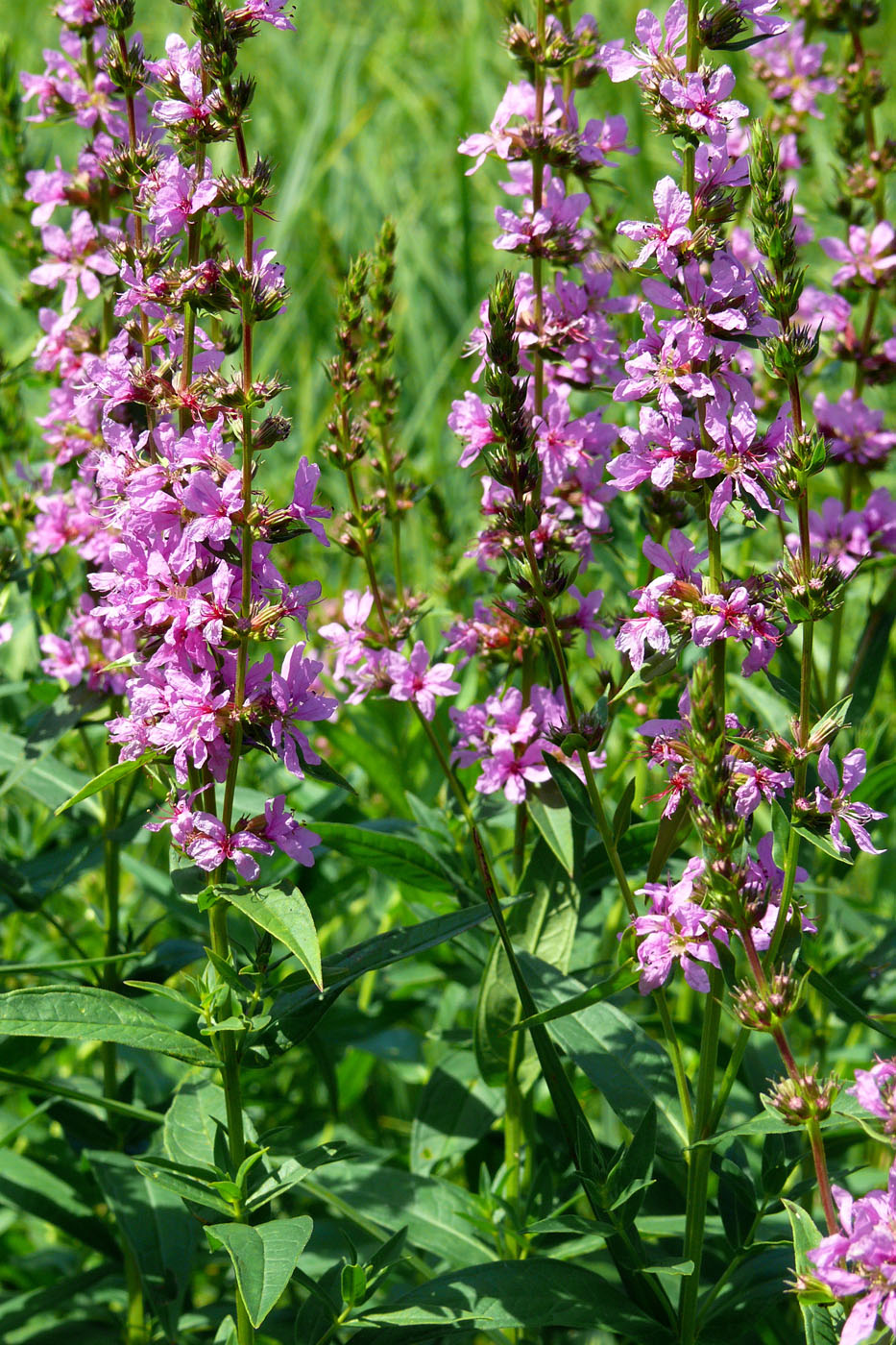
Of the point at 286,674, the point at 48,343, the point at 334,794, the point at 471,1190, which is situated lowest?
the point at 471,1190

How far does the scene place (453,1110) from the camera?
3.18 metres

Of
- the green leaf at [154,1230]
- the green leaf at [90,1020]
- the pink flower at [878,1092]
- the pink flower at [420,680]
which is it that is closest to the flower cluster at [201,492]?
the green leaf at [90,1020]

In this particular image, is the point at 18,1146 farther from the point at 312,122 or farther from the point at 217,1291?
the point at 312,122

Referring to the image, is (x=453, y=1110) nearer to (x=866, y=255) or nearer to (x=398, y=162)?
(x=866, y=255)

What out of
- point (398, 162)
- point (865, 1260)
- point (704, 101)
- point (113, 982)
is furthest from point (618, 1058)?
point (398, 162)

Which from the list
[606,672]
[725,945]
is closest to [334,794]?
[606,672]

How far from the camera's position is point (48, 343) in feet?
10.2

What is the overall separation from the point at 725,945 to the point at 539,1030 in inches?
17.0

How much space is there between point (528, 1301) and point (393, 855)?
35.8 inches

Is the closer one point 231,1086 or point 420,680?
point 231,1086

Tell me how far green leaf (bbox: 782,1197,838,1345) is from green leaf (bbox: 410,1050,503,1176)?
1.22 m

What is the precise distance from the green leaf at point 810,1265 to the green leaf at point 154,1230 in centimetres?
130

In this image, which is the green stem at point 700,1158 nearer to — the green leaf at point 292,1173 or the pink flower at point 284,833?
the green leaf at point 292,1173

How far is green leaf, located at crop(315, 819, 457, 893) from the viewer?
2.75 m
